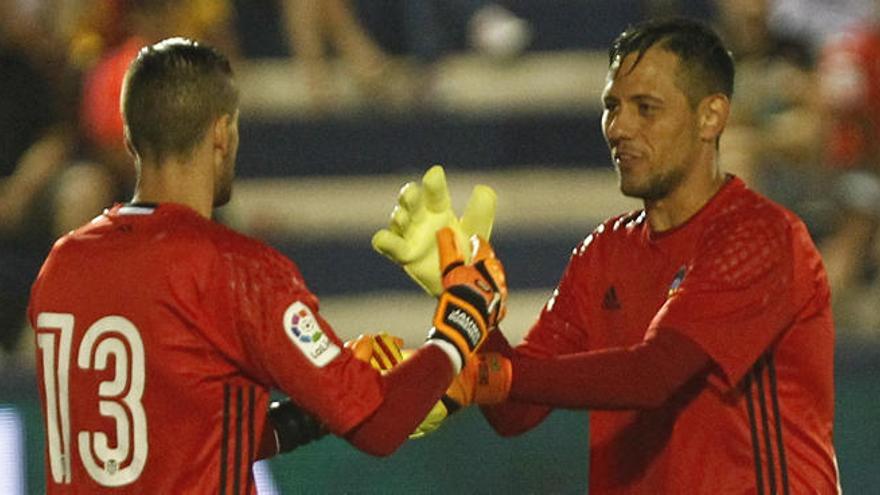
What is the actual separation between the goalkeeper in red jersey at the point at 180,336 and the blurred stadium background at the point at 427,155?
4154 mm

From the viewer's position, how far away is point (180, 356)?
359 centimetres

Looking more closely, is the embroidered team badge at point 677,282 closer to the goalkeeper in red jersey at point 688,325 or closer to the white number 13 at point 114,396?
the goalkeeper in red jersey at point 688,325

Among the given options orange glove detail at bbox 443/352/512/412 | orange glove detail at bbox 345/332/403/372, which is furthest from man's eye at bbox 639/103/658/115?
orange glove detail at bbox 345/332/403/372

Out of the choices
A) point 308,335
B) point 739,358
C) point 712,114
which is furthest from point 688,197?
point 308,335

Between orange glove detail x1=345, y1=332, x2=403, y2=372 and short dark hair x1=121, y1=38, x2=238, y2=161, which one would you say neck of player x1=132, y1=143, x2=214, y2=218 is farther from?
orange glove detail x1=345, y1=332, x2=403, y2=372

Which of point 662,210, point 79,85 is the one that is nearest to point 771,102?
point 79,85

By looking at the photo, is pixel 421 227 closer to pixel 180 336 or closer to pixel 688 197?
pixel 688 197

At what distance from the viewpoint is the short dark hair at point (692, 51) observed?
4.07m

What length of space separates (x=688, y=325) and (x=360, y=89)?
539 cm

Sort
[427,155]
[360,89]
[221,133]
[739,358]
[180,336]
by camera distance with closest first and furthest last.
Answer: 1. [180,336]
2. [221,133]
3. [739,358]
4. [427,155]
5. [360,89]

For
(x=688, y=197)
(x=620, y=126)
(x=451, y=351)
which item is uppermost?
(x=620, y=126)

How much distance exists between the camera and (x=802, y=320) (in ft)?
12.9

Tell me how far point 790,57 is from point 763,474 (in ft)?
15.6

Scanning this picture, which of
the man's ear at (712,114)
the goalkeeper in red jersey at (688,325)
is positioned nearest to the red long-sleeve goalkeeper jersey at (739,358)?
the goalkeeper in red jersey at (688,325)
